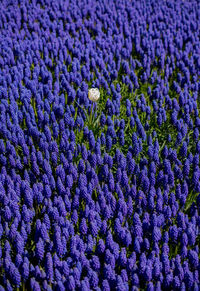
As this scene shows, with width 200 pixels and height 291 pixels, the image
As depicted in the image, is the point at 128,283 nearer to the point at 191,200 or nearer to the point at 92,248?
the point at 92,248

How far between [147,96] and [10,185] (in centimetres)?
247

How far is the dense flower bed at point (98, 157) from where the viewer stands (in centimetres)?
281

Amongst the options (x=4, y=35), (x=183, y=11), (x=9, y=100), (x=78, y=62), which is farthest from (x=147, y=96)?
(x=183, y=11)

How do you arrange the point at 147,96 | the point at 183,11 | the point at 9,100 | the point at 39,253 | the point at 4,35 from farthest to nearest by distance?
the point at 183,11, the point at 4,35, the point at 147,96, the point at 9,100, the point at 39,253

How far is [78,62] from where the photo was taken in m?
5.34

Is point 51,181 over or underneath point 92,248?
over

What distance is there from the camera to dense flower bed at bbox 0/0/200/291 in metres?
2.81

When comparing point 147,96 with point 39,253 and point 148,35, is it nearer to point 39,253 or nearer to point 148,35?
point 148,35

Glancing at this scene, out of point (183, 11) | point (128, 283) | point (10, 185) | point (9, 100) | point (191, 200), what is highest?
point (183, 11)

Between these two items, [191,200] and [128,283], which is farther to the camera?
[191,200]

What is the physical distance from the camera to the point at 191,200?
3.55 m

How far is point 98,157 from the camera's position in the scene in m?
3.73

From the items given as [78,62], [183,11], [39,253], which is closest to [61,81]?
[78,62]

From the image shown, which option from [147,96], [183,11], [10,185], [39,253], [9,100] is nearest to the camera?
[39,253]
